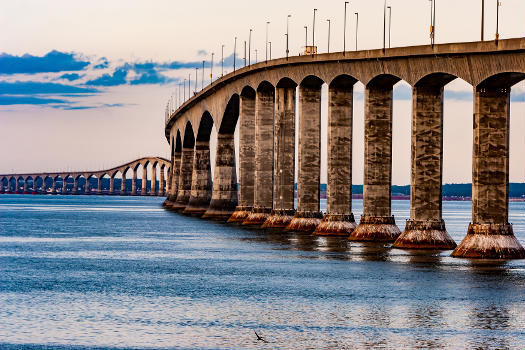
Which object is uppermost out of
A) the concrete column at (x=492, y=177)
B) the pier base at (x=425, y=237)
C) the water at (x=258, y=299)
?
the concrete column at (x=492, y=177)

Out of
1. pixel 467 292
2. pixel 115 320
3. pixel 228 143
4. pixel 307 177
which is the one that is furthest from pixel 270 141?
pixel 115 320

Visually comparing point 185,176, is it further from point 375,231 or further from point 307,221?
point 375,231

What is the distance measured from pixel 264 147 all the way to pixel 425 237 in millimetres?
38267

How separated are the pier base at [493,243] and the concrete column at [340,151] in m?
23.1

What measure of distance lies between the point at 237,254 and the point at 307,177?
21105 millimetres

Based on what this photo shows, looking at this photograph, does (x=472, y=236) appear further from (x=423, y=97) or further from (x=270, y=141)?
(x=270, y=141)

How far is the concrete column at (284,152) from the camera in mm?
94062

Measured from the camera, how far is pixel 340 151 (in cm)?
7944

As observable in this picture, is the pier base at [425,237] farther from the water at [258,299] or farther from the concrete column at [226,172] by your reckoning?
the concrete column at [226,172]

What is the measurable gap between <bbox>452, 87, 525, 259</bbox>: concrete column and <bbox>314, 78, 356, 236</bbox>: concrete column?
75.2 ft

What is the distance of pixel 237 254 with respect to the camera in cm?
6775

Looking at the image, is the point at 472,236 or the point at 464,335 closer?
the point at 464,335

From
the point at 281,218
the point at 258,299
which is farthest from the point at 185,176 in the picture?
the point at 258,299

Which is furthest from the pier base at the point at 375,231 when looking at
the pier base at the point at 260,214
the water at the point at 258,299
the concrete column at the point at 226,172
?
the concrete column at the point at 226,172
